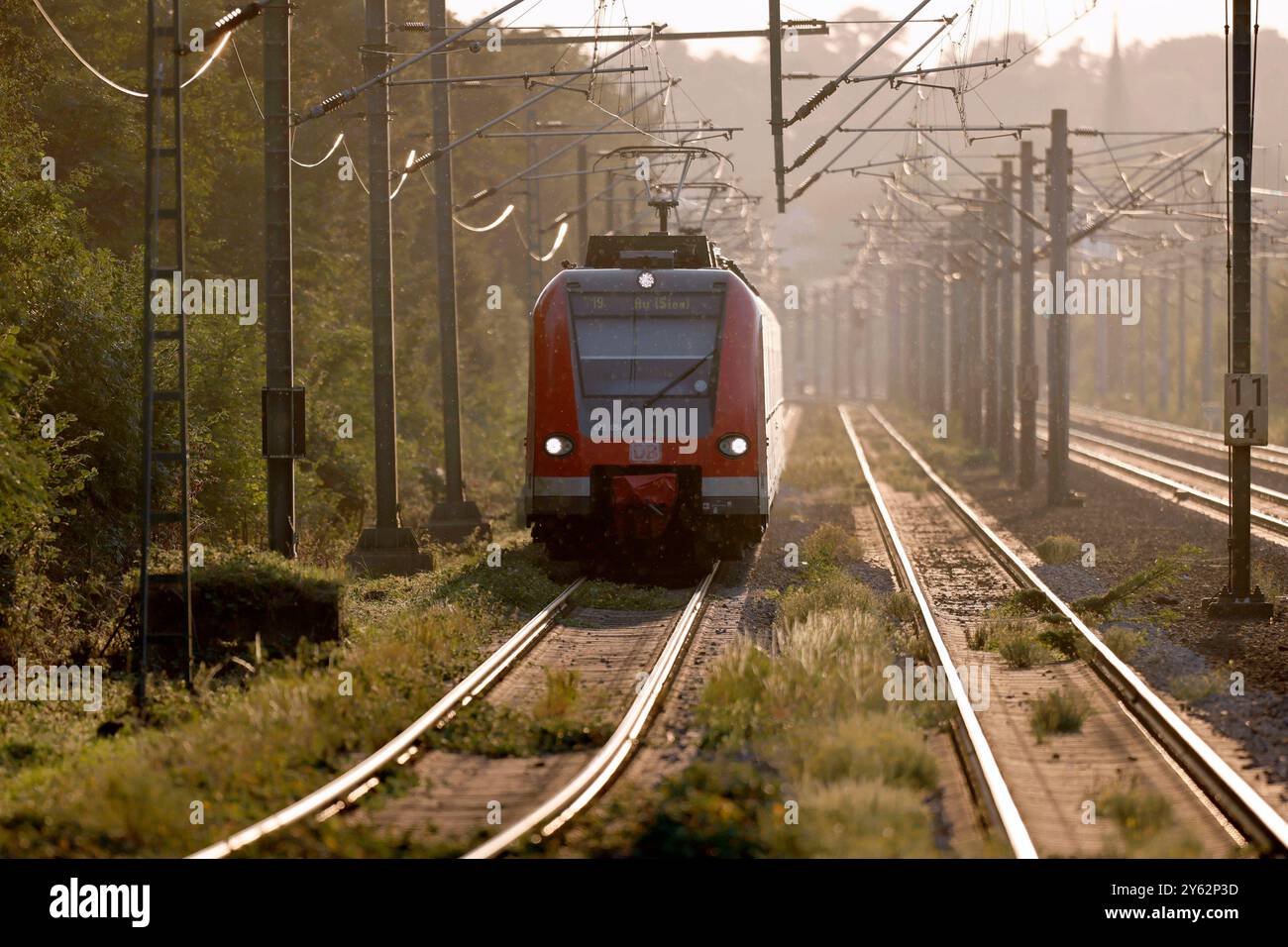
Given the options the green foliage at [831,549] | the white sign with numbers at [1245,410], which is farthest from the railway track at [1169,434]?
the white sign with numbers at [1245,410]

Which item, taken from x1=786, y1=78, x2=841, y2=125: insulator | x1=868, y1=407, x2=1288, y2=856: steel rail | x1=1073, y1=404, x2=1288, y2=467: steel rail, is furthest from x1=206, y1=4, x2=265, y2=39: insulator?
x1=1073, y1=404, x2=1288, y2=467: steel rail

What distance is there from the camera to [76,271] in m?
18.4

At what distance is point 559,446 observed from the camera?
1806 centimetres

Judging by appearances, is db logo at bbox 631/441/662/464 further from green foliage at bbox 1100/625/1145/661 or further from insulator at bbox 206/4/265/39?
insulator at bbox 206/4/265/39

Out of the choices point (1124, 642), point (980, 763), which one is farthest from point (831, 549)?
point (980, 763)

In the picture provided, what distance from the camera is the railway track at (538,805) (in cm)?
780

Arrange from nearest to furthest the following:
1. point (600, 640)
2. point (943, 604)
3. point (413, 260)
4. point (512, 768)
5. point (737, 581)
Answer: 1. point (512, 768)
2. point (600, 640)
3. point (943, 604)
4. point (737, 581)
5. point (413, 260)

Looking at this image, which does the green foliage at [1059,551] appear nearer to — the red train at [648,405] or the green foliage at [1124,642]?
the red train at [648,405]

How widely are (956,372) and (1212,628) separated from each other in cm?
4424

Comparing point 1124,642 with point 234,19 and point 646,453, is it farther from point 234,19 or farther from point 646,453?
point 234,19

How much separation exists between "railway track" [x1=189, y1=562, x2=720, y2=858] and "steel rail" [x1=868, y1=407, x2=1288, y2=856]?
10.8 feet

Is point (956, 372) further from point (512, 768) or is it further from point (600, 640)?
point (512, 768)

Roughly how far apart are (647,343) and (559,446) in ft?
4.74
